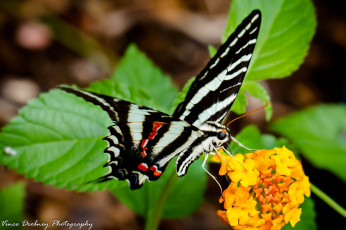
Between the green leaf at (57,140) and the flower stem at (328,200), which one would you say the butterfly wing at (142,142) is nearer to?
the green leaf at (57,140)

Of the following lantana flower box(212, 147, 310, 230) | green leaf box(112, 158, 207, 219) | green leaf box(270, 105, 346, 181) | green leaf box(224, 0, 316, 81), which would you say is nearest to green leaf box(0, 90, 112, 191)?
green leaf box(112, 158, 207, 219)

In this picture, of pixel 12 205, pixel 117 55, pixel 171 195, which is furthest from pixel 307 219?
pixel 117 55

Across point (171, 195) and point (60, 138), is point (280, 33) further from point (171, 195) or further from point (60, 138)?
point (60, 138)

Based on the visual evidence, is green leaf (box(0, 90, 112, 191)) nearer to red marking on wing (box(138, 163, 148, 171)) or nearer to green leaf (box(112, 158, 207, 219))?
red marking on wing (box(138, 163, 148, 171))

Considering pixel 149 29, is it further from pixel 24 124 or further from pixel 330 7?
pixel 24 124

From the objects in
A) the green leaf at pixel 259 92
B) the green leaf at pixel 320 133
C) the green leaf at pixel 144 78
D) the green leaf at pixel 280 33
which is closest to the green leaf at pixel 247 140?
the green leaf at pixel 259 92

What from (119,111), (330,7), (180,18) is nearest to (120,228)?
(119,111)
